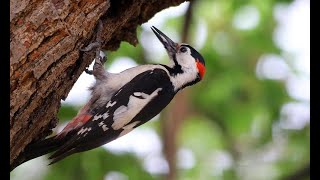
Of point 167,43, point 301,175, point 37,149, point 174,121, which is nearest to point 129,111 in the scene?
point 37,149

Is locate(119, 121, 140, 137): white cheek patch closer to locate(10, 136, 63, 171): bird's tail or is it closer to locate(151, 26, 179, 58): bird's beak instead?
locate(10, 136, 63, 171): bird's tail

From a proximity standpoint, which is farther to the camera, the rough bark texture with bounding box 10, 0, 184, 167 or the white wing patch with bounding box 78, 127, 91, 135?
the white wing patch with bounding box 78, 127, 91, 135

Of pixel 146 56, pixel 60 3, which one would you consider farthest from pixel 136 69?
pixel 146 56

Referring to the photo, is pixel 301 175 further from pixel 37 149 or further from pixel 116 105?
pixel 37 149

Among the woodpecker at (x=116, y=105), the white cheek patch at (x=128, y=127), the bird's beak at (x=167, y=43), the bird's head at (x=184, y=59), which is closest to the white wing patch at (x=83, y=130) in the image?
the woodpecker at (x=116, y=105)

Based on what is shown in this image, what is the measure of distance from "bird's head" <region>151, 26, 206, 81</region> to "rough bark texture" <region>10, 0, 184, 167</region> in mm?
906

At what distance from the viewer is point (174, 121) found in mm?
5355

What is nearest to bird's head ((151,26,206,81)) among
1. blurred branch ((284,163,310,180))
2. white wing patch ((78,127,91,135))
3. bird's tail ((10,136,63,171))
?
white wing patch ((78,127,91,135))

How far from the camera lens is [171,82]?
4348mm

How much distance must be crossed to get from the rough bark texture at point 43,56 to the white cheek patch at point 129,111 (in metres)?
0.43

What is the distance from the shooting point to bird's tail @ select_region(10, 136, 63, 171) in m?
3.55

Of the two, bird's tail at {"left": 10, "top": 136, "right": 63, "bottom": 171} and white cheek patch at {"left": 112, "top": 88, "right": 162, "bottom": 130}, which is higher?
white cheek patch at {"left": 112, "top": 88, "right": 162, "bottom": 130}

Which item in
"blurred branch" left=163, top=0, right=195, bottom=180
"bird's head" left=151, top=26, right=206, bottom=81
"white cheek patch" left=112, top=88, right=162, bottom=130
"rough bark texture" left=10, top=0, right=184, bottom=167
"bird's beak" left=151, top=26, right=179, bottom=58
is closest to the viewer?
"rough bark texture" left=10, top=0, right=184, bottom=167
